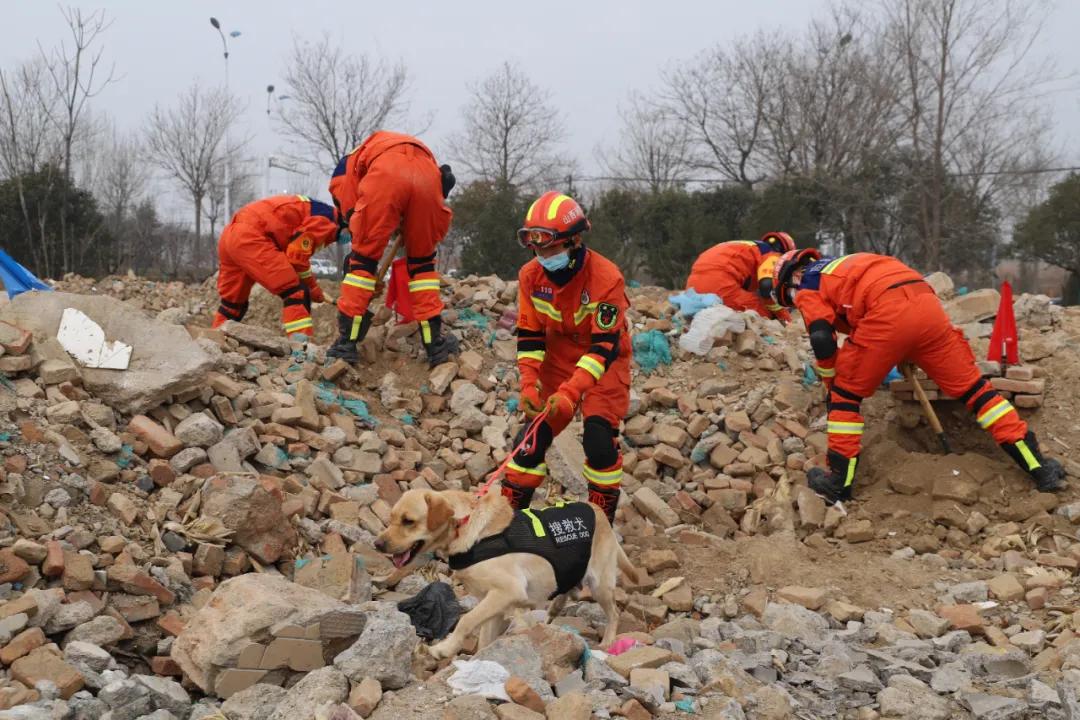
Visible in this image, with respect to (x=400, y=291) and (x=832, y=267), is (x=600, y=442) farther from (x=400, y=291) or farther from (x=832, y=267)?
(x=400, y=291)

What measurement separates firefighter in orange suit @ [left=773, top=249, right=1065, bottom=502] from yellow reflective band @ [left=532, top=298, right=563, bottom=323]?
2.05 meters

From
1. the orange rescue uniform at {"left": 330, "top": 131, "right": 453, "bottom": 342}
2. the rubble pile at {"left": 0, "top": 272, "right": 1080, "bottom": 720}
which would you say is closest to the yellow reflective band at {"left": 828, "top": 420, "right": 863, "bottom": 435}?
the rubble pile at {"left": 0, "top": 272, "right": 1080, "bottom": 720}

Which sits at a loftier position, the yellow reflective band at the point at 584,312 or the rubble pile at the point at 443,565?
the yellow reflective band at the point at 584,312

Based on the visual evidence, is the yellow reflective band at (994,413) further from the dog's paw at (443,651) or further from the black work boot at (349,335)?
the black work boot at (349,335)

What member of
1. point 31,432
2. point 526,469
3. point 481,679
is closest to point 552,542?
point 481,679

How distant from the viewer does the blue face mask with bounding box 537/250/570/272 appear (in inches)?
209

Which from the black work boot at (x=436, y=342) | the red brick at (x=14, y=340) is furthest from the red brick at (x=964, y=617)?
the red brick at (x=14, y=340)

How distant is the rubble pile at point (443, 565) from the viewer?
3.51 m

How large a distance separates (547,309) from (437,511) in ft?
6.14

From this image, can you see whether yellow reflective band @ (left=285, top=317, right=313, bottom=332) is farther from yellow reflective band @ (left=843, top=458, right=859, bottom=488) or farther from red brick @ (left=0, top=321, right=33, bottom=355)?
yellow reflective band @ (left=843, top=458, right=859, bottom=488)

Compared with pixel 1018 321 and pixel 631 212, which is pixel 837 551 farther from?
pixel 631 212

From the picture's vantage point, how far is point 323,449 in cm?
633

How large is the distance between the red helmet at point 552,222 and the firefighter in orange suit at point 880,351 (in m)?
2.22

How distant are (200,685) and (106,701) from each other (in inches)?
14.9
